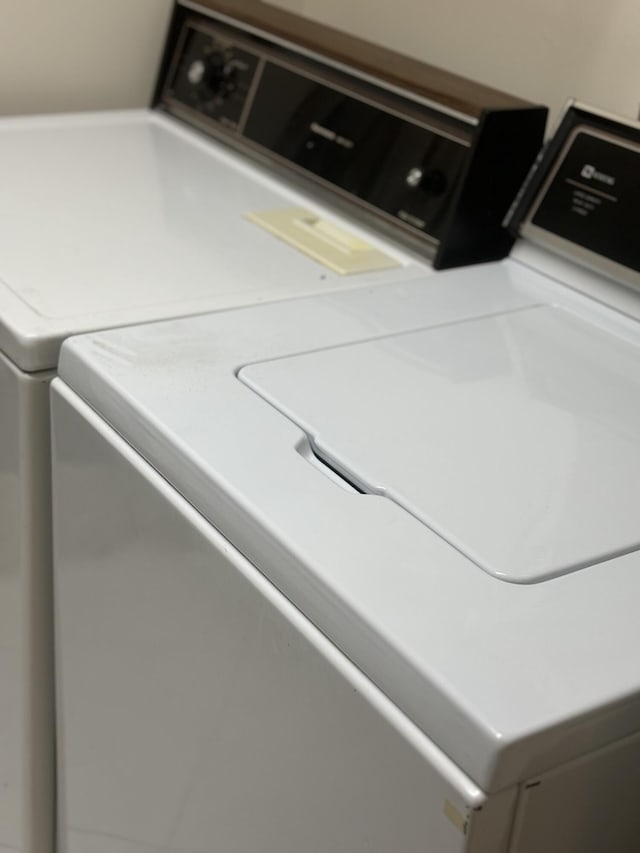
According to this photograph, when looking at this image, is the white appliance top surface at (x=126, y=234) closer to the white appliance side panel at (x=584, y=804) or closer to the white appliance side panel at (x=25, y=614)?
the white appliance side panel at (x=25, y=614)

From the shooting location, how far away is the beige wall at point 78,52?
134cm

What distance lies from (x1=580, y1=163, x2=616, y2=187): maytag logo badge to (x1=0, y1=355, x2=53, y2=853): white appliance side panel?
0.56 m

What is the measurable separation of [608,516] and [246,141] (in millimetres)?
802

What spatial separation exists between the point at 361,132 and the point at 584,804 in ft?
2.63

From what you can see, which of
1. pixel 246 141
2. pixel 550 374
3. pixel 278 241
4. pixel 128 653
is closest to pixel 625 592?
pixel 550 374

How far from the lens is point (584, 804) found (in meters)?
0.60

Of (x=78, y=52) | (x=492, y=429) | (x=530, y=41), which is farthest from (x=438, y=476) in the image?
(x=78, y=52)

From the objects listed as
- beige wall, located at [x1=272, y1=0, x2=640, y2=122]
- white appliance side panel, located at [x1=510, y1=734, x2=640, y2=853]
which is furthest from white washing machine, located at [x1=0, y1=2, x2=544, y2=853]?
white appliance side panel, located at [x1=510, y1=734, x2=640, y2=853]

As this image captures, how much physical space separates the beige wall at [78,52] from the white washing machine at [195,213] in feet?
0.14

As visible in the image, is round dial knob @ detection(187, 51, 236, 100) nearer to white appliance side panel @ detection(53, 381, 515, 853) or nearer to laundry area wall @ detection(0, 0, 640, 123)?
laundry area wall @ detection(0, 0, 640, 123)

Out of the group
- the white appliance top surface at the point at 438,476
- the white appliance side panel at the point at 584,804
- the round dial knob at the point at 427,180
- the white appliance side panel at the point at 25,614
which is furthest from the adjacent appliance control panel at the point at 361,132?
→ the white appliance side panel at the point at 584,804

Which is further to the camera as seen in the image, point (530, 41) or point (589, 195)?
point (530, 41)

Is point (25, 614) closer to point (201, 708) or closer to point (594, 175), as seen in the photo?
point (201, 708)

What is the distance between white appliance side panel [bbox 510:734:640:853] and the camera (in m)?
0.56
